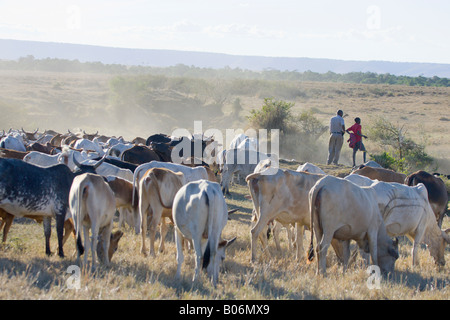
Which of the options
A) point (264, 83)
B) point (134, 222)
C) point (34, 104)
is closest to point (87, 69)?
point (264, 83)

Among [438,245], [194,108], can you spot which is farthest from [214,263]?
[194,108]

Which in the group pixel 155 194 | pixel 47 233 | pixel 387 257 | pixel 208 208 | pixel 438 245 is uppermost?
pixel 208 208

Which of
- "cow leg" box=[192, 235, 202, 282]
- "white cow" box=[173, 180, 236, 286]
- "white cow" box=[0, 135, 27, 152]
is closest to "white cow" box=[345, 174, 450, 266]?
"white cow" box=[173, 180, 236, 286]

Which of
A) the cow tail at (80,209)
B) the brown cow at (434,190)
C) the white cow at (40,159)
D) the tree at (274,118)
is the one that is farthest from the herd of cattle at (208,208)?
the tree at (274,118)

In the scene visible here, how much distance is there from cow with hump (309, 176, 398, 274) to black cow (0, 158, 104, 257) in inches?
162

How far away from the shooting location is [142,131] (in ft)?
147

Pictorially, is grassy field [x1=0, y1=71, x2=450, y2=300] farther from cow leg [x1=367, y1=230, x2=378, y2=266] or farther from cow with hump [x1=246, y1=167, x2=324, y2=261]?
cow with hump [x1=246, y1=167, x2=324, y2=261]

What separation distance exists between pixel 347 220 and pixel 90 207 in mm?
3909

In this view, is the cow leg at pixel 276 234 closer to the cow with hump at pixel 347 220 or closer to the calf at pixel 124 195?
the cow with hump at pixel 347 220

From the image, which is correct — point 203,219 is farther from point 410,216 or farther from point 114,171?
point 114,171

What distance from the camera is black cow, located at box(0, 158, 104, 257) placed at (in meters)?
8.86

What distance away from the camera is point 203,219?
25.6 ft

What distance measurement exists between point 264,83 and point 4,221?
211 feet

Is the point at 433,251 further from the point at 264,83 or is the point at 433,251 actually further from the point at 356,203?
the point at 264,83
